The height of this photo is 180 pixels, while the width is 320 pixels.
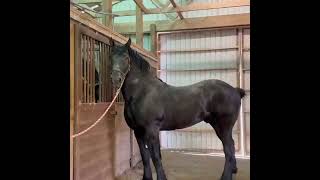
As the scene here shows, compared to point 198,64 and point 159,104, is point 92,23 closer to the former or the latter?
point 159,104

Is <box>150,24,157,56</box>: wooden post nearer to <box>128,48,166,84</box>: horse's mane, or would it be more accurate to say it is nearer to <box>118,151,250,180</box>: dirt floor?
<box>118,151,250,180</box>: dirt floor

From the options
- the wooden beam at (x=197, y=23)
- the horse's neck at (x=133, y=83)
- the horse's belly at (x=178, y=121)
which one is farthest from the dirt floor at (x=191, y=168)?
the wooden beam at (x=197, y=23)

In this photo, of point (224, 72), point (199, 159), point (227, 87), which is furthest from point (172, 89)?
point (224, 72)

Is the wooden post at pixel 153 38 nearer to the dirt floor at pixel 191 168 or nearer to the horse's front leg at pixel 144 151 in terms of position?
the dirt floor at pixel 191 168

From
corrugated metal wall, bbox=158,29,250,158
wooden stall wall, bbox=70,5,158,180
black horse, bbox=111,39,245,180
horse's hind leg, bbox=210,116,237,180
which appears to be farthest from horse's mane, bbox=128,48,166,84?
corrugated metal wall, bbox=158,29,250,158

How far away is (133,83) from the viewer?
3.09 metres

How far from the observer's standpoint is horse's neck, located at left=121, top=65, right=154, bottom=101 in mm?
3066

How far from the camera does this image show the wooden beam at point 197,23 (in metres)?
5.69

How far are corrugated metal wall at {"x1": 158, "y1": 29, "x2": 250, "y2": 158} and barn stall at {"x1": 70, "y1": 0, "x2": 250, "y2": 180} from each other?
19 mm

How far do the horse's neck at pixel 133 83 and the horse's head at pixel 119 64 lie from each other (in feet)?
0.44

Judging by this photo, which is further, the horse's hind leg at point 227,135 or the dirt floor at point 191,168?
the dirt floor at point 191,168

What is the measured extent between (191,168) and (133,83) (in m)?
1.79
